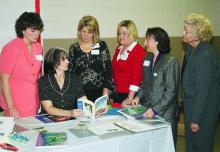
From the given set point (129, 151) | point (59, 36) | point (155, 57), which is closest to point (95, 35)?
point (59, 36)

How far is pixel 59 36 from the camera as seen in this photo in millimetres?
3381

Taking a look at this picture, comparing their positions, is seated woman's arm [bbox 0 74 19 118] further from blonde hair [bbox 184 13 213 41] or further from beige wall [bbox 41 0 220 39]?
blonde hair [bbox 184 13 213 41]

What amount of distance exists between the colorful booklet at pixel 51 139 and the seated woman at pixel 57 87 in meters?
0.52

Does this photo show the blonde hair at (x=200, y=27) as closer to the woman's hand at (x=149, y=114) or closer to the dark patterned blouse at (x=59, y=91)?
the woman's hand at (x=149, y=114)

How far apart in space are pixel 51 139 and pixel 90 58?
4.44 feet

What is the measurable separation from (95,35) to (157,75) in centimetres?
89

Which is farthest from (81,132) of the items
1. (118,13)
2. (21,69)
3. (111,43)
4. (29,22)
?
(118,13)

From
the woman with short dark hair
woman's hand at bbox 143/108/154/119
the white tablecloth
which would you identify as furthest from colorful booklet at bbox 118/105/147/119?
the woman with short dark hair

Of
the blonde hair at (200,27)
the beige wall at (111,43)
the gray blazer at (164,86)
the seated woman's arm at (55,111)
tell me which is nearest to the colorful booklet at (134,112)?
the gray blazer at (164,86)

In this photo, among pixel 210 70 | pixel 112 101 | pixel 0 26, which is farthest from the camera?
pixel 112 101

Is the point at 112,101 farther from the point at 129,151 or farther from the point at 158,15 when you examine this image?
the point at 158,15

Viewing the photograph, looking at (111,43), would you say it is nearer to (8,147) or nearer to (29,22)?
(29,22)

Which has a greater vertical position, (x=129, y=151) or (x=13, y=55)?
(x=13, y=55)

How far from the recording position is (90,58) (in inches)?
120
